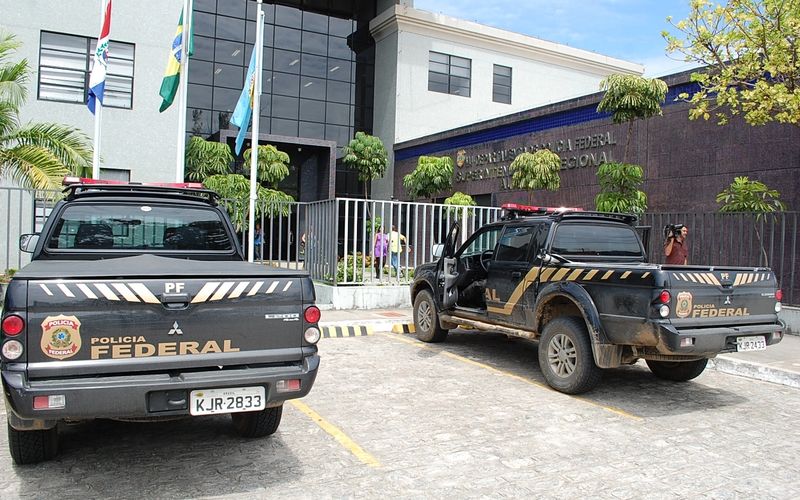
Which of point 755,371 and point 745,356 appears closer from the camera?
point 755,371

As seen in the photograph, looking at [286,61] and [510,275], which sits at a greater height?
[286,61]

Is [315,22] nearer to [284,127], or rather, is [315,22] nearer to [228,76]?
[228,76]

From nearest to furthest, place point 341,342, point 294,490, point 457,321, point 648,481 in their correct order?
point 294,490 → point 648,481 → point 457,321 → point 341,342

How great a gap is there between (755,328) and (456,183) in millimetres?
16979

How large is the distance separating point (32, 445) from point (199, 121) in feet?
72.0

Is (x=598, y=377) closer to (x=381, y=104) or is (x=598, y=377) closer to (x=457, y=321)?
(x=457, y=321)

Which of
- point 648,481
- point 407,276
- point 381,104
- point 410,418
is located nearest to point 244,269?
point 410,418

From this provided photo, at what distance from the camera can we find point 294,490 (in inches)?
152

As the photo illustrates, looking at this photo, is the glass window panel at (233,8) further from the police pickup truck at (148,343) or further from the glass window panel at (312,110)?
the police pickup truck at (148,343)

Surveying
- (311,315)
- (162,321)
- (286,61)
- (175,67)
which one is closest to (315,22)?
(286,61)

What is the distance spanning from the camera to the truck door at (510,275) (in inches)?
287

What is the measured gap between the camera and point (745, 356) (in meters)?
8.48

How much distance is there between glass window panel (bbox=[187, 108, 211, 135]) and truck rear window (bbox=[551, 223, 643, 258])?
20.2 metres

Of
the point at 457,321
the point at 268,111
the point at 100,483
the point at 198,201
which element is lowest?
the point at 100,483
